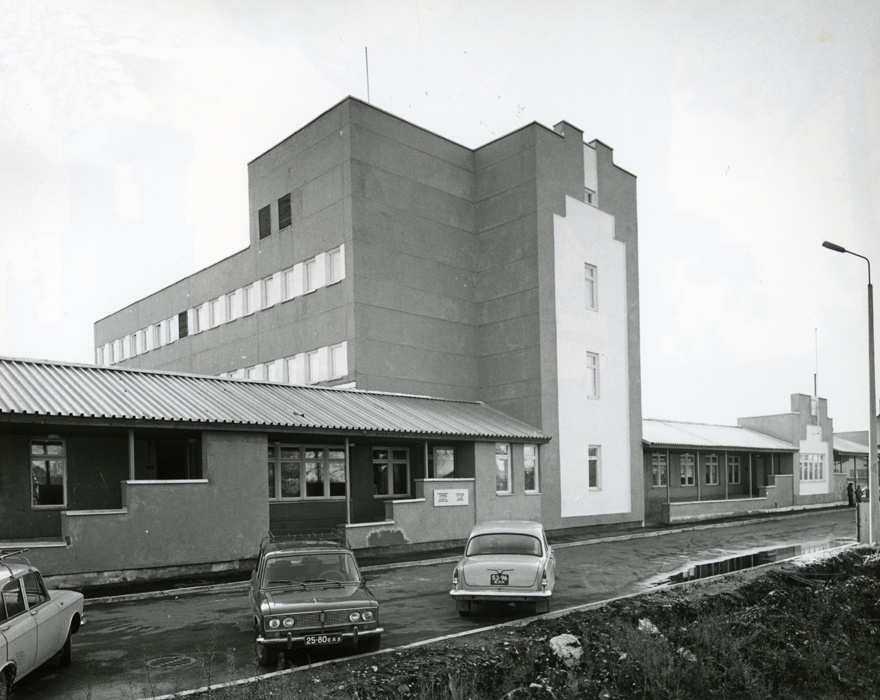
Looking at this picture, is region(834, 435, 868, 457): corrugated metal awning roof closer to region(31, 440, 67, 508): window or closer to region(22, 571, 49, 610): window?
region(31, 440, 67, 508): window

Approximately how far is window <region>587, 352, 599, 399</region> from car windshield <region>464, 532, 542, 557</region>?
19473mm

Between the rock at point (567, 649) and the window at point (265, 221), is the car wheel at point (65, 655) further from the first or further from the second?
the window at point (265, 221)

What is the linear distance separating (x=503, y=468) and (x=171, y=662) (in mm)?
19043

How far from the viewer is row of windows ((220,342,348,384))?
30391 mm

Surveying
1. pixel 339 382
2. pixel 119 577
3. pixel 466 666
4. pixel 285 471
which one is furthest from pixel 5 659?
pixel 339 382

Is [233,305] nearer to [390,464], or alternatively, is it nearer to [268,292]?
[268,292]

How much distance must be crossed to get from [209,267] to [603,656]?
113 ft

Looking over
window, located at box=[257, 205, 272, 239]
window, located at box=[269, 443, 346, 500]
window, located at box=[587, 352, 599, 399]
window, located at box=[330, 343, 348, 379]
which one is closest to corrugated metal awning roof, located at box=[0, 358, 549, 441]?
window, located at box=[269, 443, 346, 500]

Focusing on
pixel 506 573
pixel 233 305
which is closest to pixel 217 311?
→ pixel 233 305

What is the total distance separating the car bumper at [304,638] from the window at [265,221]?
26793 mm

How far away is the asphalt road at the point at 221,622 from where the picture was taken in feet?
32.1

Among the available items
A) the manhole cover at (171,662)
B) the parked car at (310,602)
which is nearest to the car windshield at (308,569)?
the parked car at (310,602)

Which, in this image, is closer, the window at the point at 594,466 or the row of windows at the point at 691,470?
the window at the point at 594,466

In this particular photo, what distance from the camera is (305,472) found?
2598 cm
